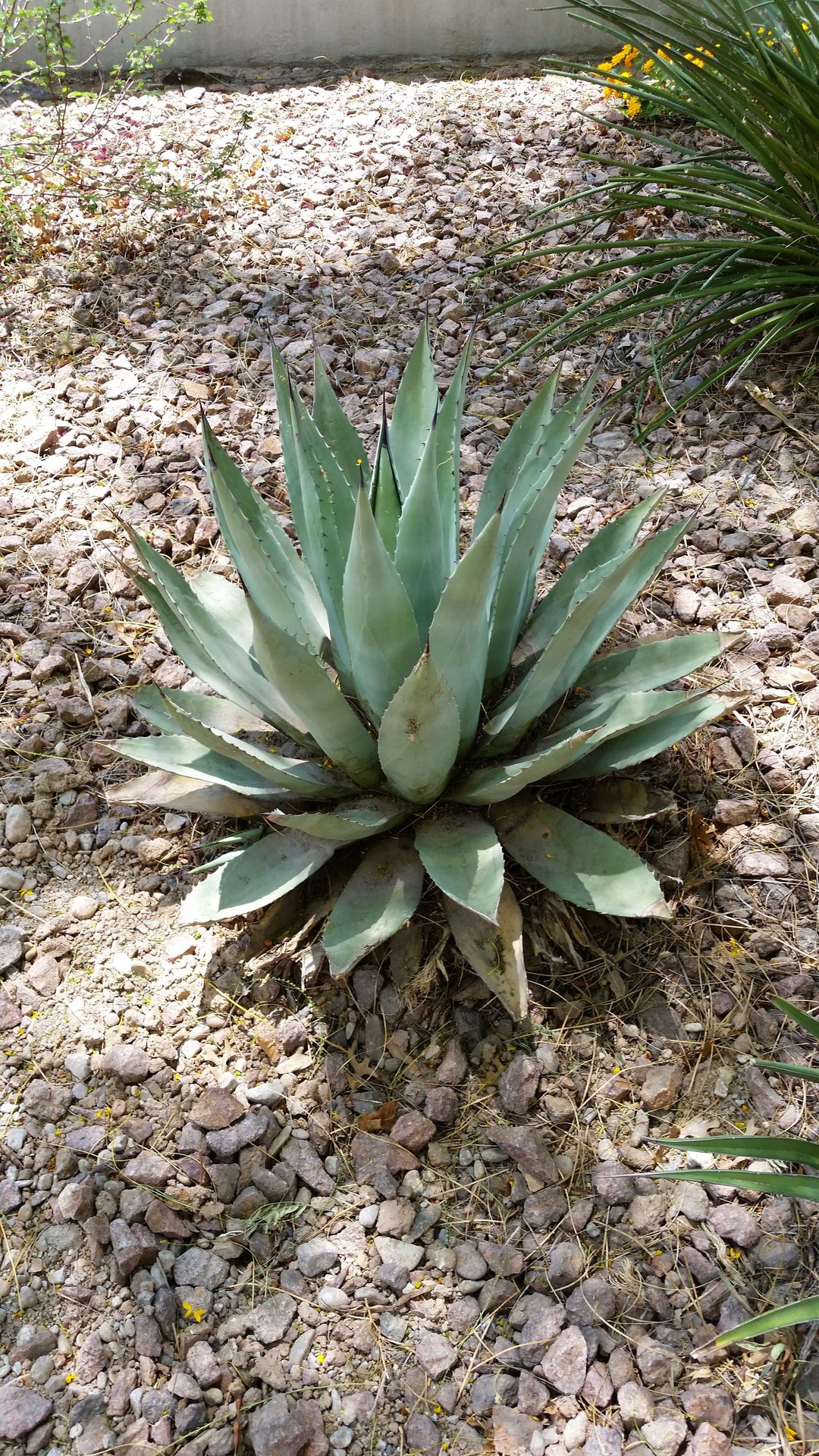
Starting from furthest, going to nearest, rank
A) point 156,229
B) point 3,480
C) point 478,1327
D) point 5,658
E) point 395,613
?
point 156,229 → point 3,480 → point 5,658 → point 395,613 → point 478,1327

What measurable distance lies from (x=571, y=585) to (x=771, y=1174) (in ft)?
3.55

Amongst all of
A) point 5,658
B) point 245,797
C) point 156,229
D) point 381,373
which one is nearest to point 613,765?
point 245,797

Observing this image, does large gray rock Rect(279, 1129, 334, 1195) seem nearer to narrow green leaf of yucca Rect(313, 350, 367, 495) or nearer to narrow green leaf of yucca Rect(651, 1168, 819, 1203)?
narrow green leaf of yucca Rect(651, 1168, 819, 1203)

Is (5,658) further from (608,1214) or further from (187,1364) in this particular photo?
(608,1214)

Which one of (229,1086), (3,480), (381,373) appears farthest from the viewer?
(381,373)

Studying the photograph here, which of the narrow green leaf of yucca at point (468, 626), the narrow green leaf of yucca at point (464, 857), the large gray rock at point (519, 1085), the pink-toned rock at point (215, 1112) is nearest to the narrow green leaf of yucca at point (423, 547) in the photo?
Result: the narrow green leaf of yucca at point (468, 626)

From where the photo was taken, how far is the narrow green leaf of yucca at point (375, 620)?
1.54 metres

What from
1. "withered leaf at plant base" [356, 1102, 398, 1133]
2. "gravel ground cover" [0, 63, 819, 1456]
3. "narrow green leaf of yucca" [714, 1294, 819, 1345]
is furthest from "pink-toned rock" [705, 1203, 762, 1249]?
"withered leaf at plant base" [356, 1102, 398, 1133]

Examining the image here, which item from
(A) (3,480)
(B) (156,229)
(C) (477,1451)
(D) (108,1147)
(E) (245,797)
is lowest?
(C) (477,1451)

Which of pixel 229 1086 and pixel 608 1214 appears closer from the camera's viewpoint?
pixel 608 1214

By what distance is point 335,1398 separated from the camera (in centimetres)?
144

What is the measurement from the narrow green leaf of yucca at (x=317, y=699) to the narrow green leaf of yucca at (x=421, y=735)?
Result: 0.07m

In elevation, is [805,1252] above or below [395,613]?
below

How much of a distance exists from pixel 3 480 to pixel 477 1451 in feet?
8.05
